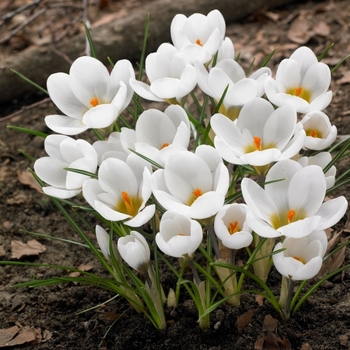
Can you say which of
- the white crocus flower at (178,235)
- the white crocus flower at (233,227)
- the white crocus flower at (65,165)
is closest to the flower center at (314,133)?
the white crocus flower at (233,227)

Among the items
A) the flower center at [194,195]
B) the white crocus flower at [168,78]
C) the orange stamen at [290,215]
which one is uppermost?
the white crocus flower at [168,78]

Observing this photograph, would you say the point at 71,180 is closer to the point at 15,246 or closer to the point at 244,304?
the point at 244,304

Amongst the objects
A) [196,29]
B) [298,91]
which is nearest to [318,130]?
[298,91]

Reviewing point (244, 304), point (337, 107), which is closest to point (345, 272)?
point (244, 304)

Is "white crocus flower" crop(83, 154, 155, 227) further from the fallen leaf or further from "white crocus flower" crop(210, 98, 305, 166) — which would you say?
the fallen leaf

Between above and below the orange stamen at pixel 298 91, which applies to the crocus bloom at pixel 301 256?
below

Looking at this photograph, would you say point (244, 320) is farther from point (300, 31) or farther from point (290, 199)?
point (300, 31)

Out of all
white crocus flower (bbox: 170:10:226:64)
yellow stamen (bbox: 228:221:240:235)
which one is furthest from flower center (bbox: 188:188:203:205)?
white crocus flower (bbox: 170:10:226:64)

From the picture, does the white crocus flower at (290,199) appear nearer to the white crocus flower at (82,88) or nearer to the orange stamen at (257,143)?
the orange stamen at (257,143)
